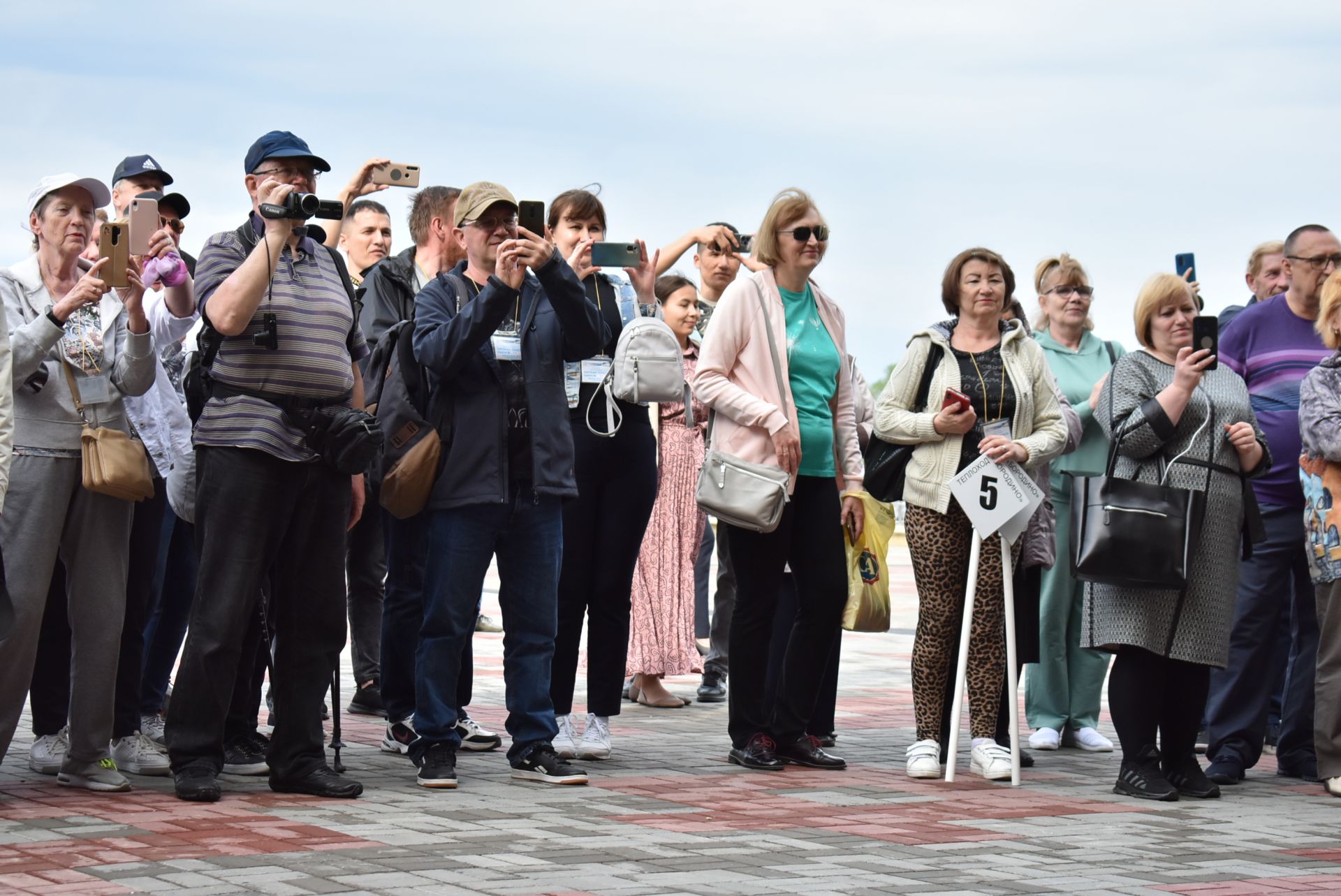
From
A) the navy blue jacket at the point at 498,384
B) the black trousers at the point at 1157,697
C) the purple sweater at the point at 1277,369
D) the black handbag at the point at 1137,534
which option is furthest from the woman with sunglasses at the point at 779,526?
the purple sweater at the point at 1277,369

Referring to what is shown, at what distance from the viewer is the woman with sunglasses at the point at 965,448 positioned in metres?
6.85

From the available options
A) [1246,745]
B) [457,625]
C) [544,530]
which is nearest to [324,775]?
[457,625]

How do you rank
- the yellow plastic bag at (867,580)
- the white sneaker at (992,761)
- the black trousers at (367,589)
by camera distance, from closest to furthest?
the white sneaker at (992,761) < the yellow plastic bag at (867,580) < the black trousers at (367,589)

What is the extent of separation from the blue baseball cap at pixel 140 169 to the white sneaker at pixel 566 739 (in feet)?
9.00

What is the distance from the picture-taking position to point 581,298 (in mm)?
6223

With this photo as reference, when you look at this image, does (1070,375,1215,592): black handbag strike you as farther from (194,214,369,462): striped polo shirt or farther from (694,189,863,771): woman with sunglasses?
(194,214,369,462): striped polo shirt

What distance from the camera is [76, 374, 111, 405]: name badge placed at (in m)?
5.89

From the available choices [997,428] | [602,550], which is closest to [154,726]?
[602,550]

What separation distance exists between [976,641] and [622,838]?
7.59 ft

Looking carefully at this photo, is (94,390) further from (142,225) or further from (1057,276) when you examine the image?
(1057,276)

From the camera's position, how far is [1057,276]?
858 cm

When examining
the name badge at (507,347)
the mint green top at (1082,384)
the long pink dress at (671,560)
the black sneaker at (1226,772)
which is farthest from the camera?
the long pink dress at (671,560)

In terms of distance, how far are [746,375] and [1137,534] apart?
5.40 ft

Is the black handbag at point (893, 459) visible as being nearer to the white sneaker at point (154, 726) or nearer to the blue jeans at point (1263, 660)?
the blue jeans at point (1263, 660)
